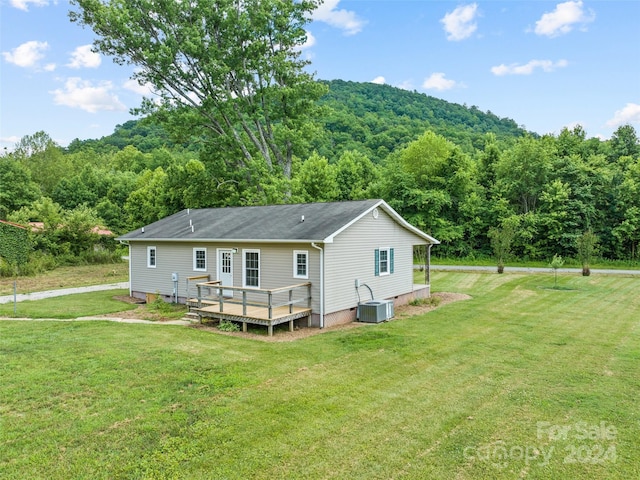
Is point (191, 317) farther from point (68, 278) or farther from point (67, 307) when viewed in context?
point (68, 278)

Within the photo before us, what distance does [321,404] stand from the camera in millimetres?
6211

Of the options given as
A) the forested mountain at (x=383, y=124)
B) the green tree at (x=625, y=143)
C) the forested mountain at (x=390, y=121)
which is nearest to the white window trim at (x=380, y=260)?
the forested mountain at (x=383, y=124)

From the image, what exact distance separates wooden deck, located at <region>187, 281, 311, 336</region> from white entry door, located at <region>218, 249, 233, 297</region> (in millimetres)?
1186

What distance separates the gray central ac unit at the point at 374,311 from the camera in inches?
495

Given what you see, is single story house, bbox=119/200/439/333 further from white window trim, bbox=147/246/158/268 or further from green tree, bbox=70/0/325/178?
green tree, bbox=70/0/325/178

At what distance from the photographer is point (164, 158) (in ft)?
175

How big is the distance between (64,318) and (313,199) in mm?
19281

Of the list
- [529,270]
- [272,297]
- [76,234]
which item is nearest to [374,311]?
[272,297]

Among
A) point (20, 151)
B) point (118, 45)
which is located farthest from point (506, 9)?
point (20, 151)

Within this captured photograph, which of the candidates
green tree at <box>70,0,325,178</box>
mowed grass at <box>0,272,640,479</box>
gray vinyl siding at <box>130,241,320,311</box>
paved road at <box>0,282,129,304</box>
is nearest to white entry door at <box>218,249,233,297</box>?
gray vinyl siding at <box>130,241,320,311</box>

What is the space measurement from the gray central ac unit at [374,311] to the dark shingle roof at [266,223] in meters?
2.56

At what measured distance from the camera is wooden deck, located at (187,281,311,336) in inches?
435

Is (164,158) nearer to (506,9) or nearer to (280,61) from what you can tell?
(280,61)

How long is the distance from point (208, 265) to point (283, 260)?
3.42 meters
